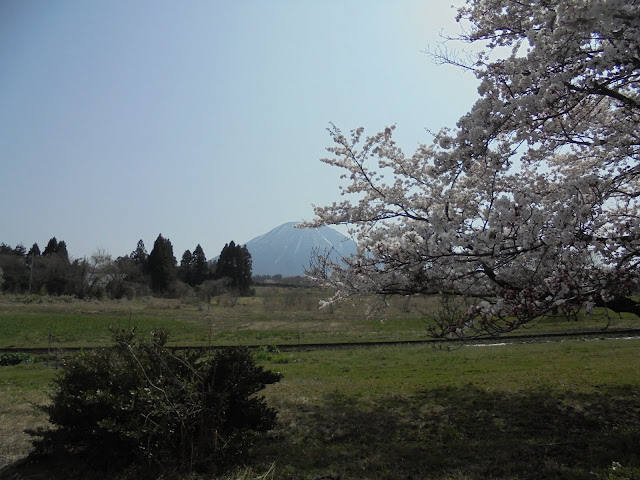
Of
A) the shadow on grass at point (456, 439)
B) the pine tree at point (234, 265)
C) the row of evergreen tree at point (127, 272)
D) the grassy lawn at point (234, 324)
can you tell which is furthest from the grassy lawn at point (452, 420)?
the pine tree at point (234, 265)

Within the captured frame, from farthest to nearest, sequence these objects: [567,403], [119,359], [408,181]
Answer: [408,181], [567,403], [119,359]

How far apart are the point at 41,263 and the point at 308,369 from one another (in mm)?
69396

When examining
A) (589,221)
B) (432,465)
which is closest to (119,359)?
(432,465)

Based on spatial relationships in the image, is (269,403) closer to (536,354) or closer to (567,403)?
(567,403)

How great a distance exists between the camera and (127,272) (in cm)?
7306

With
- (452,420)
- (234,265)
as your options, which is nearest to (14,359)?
(452,420)

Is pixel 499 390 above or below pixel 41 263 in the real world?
below

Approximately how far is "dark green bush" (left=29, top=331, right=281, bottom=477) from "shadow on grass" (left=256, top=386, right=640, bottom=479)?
780 mm

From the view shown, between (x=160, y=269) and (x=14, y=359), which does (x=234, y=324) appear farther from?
(x=160, y=269)

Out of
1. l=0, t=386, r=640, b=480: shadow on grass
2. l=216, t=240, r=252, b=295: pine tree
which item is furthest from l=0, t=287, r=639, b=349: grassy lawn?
l=216, t=240, r=252, b=295: pine tree

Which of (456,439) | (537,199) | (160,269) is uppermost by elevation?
(160,269)

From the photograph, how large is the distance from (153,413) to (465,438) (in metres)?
4.29

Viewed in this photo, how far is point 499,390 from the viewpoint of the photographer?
29.6ft

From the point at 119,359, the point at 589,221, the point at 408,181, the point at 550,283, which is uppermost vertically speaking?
the point at 408,181
